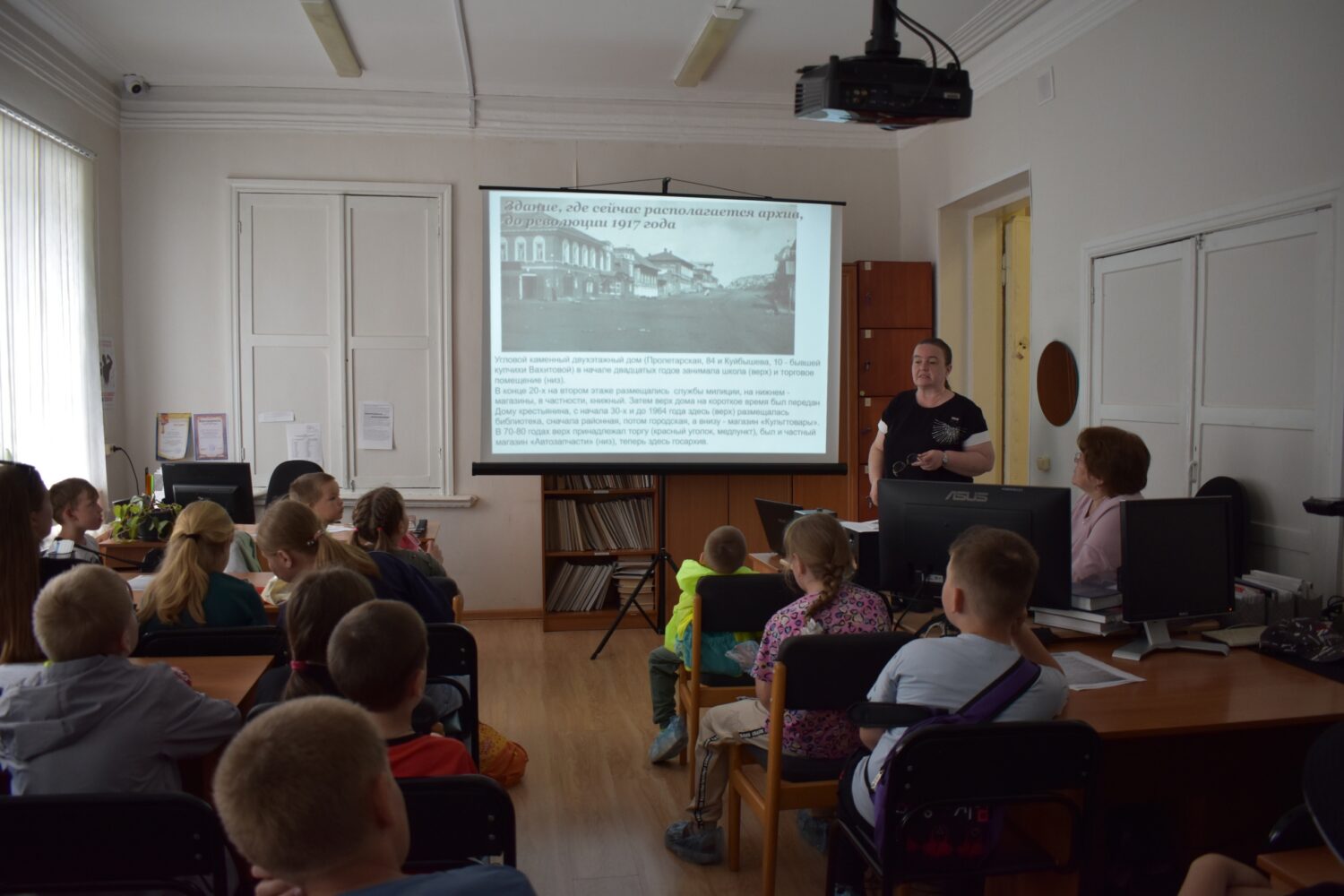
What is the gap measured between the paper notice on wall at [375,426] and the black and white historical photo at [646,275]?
3.57 ft

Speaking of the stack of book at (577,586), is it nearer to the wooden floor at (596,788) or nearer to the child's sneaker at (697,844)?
the wooden floor at (596,788)

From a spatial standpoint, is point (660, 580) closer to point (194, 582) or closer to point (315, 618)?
point (194, 582)

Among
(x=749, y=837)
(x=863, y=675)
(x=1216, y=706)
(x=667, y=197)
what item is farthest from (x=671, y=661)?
(x=667, y=197)

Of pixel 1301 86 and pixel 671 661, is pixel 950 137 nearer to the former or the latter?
pixel 1301 86

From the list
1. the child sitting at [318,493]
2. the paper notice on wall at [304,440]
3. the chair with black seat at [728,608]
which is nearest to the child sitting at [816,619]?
the chair with black seat at [728,608]

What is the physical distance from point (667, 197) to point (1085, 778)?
4226 millimetres

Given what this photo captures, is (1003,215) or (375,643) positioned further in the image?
(1003,215)

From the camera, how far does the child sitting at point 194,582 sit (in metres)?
2.70

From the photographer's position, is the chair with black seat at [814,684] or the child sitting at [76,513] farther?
the child sitting at [76,513]

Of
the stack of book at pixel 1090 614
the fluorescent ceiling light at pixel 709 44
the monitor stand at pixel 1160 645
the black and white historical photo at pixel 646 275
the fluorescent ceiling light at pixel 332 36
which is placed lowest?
the monitor stand at pixel 1160 645

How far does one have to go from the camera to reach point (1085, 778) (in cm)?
186

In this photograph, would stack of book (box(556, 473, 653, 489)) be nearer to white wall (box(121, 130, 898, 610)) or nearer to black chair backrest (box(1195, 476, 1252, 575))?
white wall (box(121, 130, 898, 610))

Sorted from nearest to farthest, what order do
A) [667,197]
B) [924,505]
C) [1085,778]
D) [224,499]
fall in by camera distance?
[1085,778] → [924,505] → [224,499] → [667,197]

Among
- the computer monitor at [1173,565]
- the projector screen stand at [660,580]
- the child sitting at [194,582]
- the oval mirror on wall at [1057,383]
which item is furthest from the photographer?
the projector screen stand at [660,580]
